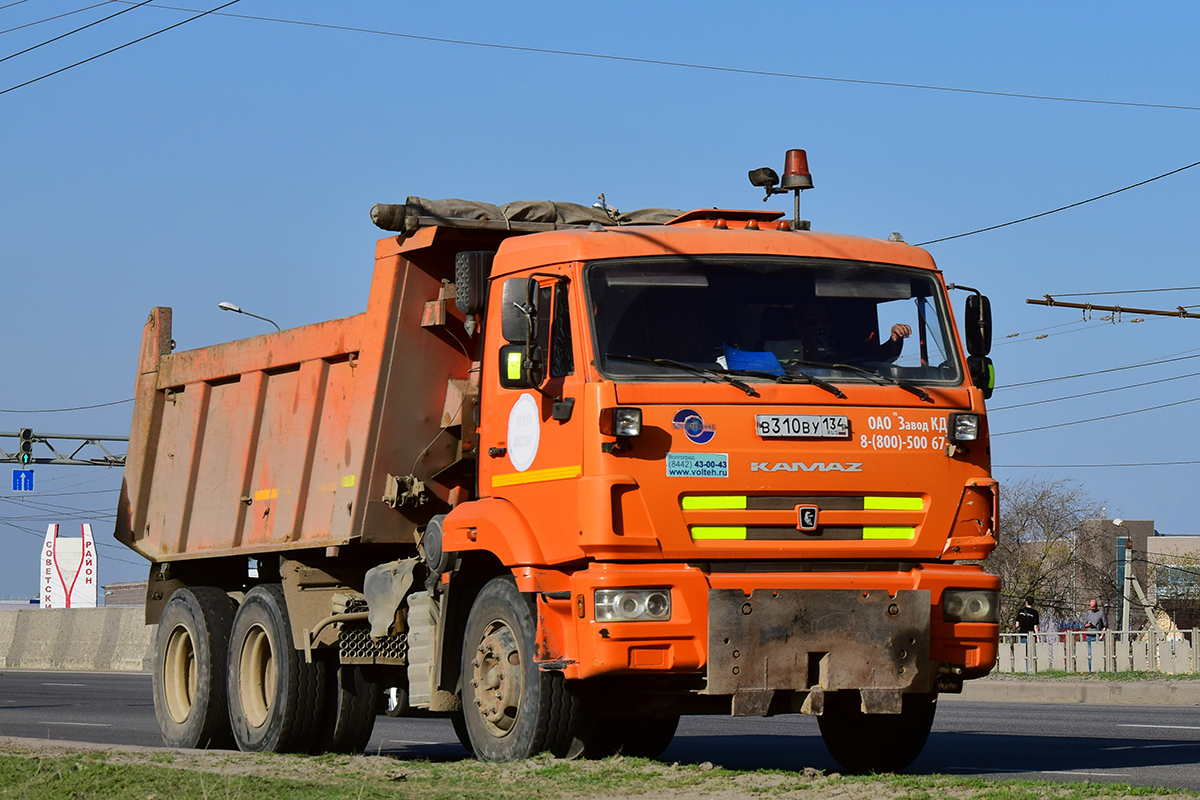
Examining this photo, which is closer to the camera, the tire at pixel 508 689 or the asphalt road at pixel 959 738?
the tire at pixel 508 689

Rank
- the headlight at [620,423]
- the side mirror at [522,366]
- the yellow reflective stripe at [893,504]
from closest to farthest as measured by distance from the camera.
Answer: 1. the headlight at [620,423]
2. the yellow reflective stripe at [893,504]
3. the side mirror at [522,366]

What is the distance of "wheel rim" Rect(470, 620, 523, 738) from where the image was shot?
9.33m

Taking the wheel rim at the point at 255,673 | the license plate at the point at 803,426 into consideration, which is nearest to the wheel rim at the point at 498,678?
the license plate at the point at 803,426

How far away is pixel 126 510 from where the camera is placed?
571 inches

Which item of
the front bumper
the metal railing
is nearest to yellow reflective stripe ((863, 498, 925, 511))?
the front bumper

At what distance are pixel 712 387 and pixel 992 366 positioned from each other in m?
1.83

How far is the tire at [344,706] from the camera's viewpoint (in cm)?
1199

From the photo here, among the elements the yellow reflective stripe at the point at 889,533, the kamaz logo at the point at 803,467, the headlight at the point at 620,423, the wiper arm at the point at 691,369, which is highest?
the wiper arm at the point at 691,369

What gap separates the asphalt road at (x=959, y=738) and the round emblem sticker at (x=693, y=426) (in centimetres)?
269

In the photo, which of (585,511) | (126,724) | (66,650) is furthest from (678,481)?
(66,650)

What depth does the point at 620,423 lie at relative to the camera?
8.48 m

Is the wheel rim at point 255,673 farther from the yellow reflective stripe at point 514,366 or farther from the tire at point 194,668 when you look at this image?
the yellow reflective stripe at point 514,366

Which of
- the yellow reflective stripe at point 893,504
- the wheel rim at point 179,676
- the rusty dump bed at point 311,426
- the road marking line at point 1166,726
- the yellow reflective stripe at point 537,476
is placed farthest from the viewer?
the road marking line at point 1166,726

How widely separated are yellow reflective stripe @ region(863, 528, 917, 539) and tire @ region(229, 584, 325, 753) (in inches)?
184
